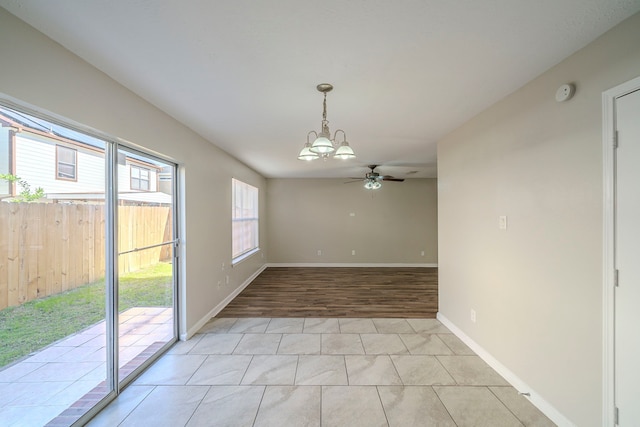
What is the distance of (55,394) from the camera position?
6.00ft

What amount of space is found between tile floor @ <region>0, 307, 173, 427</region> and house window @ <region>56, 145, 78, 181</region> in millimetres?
1103

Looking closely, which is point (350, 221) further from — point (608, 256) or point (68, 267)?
point (68, 267)

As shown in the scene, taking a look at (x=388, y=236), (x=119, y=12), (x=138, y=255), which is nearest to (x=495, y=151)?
(x=119, y=12)

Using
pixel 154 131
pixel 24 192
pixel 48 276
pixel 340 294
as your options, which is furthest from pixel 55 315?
pixel 340 294

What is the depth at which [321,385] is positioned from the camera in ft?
7.48

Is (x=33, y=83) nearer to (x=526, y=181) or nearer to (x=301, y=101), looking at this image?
(x=301, y=101)

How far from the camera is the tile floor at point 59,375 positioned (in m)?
1.54

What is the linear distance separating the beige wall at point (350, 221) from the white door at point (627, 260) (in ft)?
19.9

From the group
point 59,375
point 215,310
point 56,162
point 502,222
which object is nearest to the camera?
point 56,162

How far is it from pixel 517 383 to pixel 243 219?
5.08 metres

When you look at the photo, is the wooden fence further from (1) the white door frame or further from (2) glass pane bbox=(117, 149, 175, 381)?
(1) the white door frame

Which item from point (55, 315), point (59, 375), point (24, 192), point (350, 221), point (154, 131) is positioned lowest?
point (59, 375)

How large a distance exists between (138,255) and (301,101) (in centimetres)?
207

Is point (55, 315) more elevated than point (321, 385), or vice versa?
point (55, 315)
